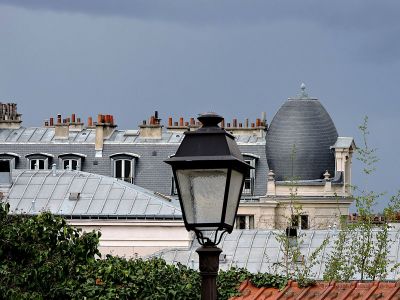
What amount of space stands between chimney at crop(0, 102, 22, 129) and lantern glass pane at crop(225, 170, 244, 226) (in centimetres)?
9966

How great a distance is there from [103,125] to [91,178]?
24795mm

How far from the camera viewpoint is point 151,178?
124062mm

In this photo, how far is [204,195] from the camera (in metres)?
30.1

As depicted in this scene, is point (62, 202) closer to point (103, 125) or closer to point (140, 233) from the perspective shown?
point (140, 233)

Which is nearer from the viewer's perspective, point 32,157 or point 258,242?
point 258,242

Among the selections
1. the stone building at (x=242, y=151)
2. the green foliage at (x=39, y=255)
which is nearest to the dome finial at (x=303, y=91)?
the stone building at (x=242, y=151)

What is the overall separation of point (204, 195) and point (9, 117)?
334ft

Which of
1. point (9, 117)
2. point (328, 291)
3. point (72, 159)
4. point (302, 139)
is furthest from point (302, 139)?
point (328, 291)

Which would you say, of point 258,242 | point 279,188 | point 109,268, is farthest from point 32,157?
point 109,268

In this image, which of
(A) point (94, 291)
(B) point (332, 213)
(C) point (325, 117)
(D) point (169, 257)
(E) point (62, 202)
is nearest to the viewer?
(A) point (94, 291)

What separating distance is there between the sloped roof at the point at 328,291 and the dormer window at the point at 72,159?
78553mm

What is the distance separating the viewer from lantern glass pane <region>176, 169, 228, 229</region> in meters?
30.2

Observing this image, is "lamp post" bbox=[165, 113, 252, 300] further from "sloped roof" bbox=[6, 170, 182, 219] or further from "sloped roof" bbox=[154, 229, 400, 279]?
"sloped roof" bbox=[6, 170, 182, 219]

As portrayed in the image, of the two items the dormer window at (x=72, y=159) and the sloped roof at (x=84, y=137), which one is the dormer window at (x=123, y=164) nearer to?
the sloped roof at (x=84, y=137)
